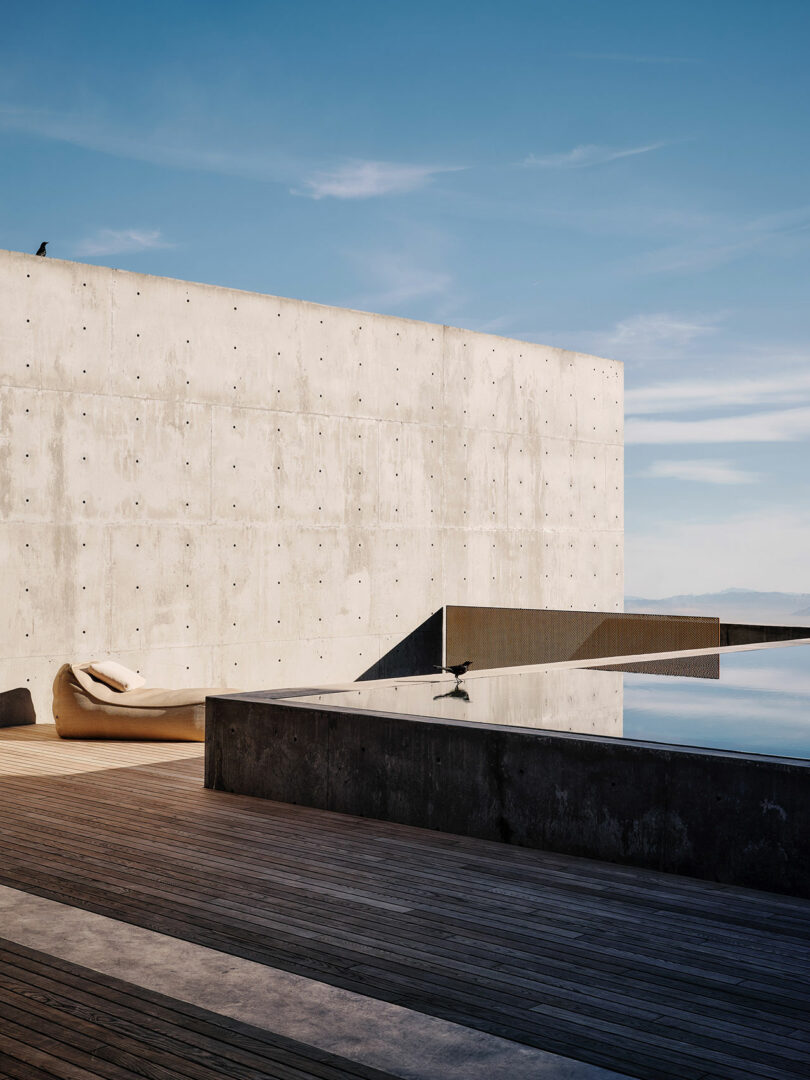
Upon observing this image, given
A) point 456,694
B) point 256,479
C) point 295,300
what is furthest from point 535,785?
point 295,300

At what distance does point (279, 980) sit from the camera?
11.2ft

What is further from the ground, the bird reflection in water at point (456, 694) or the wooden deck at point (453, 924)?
the bird reflection in water at point (456, 694)

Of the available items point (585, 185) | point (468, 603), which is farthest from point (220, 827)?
point (585, 185)

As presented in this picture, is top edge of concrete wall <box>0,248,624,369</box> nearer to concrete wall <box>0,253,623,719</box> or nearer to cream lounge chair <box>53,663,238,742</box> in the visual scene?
concrete wall <box>0,253,623,719</box>

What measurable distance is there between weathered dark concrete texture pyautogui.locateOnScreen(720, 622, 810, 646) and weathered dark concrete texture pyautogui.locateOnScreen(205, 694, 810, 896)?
21.7 feet

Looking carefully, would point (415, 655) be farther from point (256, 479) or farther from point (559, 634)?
point (256, 479)

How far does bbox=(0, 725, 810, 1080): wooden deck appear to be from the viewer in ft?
10.1

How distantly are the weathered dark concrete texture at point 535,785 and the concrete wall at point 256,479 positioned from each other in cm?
371

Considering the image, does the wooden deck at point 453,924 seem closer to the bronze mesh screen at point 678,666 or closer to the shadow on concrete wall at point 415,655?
the bronze mesh screen at point 678,666

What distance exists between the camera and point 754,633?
1162 cm

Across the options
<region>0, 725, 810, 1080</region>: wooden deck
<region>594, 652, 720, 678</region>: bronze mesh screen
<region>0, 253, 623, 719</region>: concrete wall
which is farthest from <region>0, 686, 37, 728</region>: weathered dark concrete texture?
<region>594, 652, 720, 678</region>: bronze mesh screen

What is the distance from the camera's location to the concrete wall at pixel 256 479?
9500mm

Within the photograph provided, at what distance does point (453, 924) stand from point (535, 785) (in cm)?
124

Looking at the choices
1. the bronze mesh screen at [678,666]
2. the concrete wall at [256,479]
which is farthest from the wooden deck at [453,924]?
the concrete wall at [256,479]
